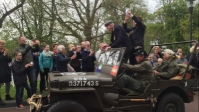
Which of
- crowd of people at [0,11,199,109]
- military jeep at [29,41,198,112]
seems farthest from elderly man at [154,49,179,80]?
military jeep at [29,41,198,112]

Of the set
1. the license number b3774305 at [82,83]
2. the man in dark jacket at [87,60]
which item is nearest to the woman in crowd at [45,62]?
the man in dark jacket at [87,60]

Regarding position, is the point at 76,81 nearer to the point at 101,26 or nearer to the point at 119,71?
the point at 119,71

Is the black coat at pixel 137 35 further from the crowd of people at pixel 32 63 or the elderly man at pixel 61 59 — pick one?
the elderly man at pixel 61 59

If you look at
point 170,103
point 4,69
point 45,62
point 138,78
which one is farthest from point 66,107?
point 45,62

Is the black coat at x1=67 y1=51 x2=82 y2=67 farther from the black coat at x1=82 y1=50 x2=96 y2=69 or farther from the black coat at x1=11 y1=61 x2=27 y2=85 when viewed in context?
the black coat at x1=11 y1=61 x2=27 y2=85

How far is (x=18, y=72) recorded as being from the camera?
7.25 metres

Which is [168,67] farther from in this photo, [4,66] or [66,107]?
[4,66]

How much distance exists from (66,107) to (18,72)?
3048 mm

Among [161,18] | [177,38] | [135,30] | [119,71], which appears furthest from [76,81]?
[161,18]

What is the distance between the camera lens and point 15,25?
1376 cm

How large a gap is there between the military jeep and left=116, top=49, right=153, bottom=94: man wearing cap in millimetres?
115

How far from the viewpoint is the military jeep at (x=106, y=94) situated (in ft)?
15.8

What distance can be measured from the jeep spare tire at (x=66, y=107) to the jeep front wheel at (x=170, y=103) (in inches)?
71.6

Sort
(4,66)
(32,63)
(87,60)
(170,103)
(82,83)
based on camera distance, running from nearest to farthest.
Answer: (82,83)
(170,103)
(32,63)
(4,66)
(87,60)
